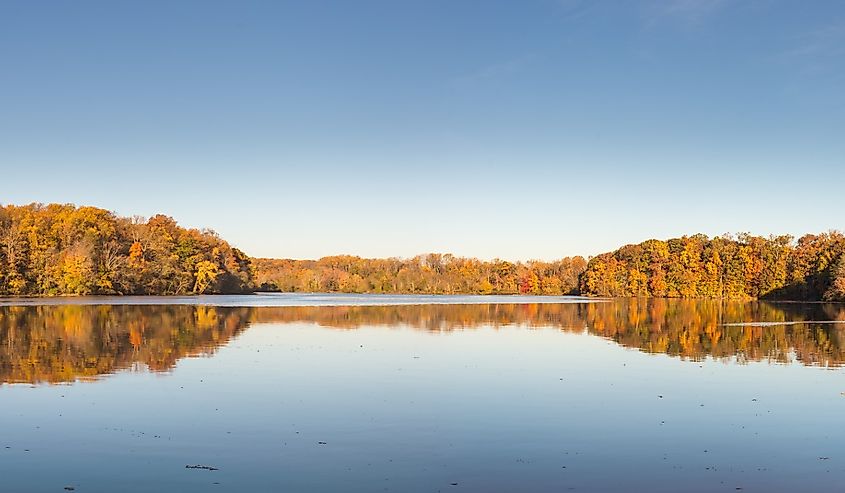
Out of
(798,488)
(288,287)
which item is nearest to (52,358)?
(798,488)

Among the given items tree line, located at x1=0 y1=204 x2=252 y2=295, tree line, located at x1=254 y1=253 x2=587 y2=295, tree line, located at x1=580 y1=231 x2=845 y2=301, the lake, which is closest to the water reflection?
the lake

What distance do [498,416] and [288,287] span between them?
150 metres

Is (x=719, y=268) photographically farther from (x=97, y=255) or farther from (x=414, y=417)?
(x=414, y=417)

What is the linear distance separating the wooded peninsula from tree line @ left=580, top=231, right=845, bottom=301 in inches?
7.4

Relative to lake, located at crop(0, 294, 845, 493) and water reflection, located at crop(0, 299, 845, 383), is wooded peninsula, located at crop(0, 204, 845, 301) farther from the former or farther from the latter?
lake, located at crop(0, 294, 845, 493)

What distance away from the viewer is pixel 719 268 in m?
121

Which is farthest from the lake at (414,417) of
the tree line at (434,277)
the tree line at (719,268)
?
the tree line at (434,277)

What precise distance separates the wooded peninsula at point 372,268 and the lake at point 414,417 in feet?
202

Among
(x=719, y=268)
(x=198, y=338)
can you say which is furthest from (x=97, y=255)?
(x=719, y=268)

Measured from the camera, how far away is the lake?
9859 mm

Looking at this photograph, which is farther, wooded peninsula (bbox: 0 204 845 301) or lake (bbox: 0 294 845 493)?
wooded peninsula (bbox: 0 204 845 301)

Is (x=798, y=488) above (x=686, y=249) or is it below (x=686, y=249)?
below

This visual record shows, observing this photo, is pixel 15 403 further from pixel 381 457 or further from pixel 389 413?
pixel 381 457

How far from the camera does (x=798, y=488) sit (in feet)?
31.2
